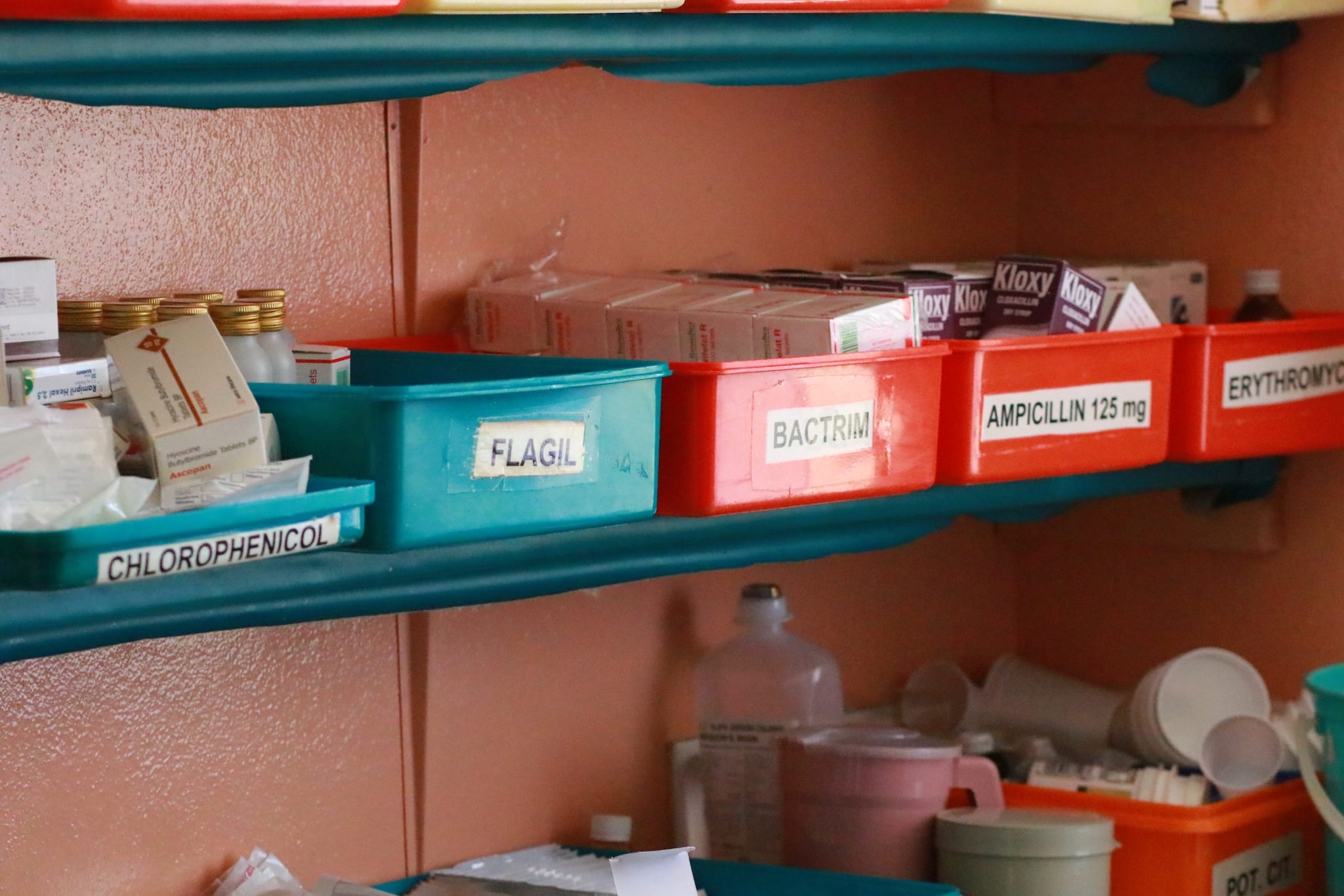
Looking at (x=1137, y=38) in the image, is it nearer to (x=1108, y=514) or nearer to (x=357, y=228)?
(x=1108, y=514)

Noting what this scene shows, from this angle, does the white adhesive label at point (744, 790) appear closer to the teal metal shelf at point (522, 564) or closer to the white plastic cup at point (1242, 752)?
the teal metal shelf at point (522, 564)

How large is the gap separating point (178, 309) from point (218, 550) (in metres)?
0.24

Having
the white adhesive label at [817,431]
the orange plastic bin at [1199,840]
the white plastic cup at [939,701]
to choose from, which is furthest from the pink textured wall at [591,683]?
the white adhesive label at [817,431]

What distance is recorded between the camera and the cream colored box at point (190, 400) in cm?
118

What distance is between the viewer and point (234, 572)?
4.07ft

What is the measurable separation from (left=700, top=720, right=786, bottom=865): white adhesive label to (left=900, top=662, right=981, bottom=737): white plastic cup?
0.35 metres

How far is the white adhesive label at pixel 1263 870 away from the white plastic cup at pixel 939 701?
0.38m

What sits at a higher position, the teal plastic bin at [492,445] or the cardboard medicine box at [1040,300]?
the cardboard medicine box at [1040,300]

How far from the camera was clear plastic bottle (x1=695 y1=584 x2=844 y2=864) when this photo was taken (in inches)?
73.1

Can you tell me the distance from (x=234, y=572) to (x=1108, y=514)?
49.7 inches

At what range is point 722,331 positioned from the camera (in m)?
1.47

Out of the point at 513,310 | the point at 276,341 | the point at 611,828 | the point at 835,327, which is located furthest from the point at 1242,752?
the point at 276,341

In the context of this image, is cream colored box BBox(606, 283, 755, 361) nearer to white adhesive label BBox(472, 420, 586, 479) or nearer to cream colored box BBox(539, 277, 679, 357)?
cream colored box BBox(539, 277, 679, 357)

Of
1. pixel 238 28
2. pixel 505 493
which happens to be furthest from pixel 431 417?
pixel 238 28
